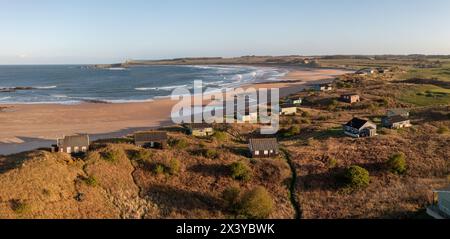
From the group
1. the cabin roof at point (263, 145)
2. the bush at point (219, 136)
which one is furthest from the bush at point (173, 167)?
the bush at point (219, 136)

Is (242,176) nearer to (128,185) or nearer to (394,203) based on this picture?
(128,185)

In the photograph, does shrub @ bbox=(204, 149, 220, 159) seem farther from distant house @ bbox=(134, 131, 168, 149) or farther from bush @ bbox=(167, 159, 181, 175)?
distant house @ bbox=(134, 131, 168, 149)

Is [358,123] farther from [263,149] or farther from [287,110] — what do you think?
[287,110]

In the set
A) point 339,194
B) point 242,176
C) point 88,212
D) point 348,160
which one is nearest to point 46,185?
point 88,212

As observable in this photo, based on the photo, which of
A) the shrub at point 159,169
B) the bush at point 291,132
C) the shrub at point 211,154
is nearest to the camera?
the shrub at point 159,169

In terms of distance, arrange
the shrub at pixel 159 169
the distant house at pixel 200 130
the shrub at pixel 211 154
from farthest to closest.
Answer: the distant house at pixel 200 130 < the shrub at pixel 211 154 < the shrub at pixel 159 169

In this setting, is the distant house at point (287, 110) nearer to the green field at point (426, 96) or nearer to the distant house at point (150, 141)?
the green field at point (426, 96)
